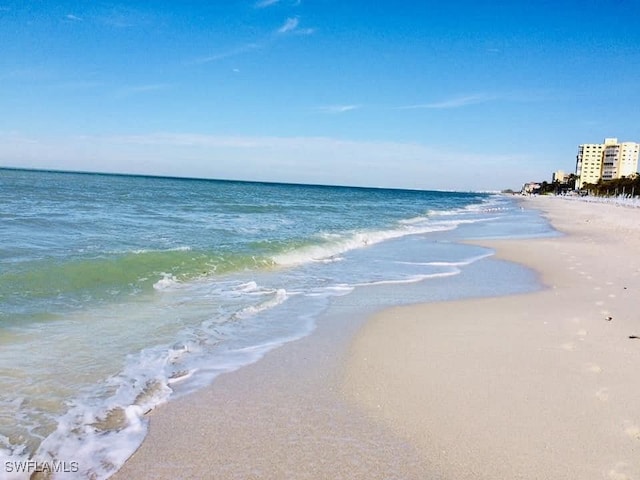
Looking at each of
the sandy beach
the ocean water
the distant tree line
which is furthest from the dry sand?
the distant tree line

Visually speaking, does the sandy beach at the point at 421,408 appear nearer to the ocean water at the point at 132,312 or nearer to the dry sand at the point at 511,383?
the dry sand at the point at 511,383

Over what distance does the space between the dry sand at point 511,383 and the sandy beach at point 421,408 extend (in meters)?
0.01

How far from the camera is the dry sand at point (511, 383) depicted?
3090 millimetres

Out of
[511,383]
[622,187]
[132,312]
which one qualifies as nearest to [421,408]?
[511,383]

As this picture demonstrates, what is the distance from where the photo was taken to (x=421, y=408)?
377cm

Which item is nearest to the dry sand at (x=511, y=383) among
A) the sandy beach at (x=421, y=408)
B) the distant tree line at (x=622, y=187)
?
the sandy beach at (x=421, y=408)

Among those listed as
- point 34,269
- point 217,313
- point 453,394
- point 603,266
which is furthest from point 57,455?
point 603,266

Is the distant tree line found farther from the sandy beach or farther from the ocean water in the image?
the sandy beach

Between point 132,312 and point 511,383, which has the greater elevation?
point 511,383

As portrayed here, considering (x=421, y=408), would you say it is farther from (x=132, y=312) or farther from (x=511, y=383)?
(x=132, y=312)

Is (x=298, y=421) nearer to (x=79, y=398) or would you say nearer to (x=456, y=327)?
(x=79, y=398)

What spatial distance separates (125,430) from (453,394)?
254cm

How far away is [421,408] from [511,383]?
104 centimetres

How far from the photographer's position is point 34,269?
8.62 metres
